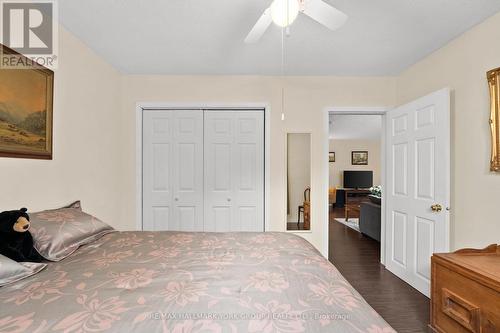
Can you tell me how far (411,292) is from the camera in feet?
8.38

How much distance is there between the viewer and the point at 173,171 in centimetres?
326

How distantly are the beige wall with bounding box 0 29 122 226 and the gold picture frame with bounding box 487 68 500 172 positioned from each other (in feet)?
11.6

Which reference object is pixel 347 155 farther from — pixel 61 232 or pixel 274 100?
pixel 61 232

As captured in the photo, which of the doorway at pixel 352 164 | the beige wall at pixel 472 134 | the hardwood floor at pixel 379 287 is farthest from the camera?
the doorway at pixel 352 164

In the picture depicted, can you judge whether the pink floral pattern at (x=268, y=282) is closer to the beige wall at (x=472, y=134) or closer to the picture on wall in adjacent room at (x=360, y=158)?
the beige wall at (x=472, y=134)

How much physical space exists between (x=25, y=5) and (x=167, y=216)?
7.95ft

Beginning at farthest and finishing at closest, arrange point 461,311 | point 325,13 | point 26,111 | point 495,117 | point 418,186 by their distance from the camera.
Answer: point 418,186 → point 495,117 → point 26,111 → point 461,311 → point 325,13

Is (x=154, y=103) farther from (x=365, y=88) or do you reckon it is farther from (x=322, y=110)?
(x=365, y=88)

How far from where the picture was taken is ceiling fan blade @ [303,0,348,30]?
1.33 meters

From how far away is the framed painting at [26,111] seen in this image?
1607 millimetres

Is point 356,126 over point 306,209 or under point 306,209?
over

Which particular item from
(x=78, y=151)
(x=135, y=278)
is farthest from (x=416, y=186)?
(x=78, y=151)

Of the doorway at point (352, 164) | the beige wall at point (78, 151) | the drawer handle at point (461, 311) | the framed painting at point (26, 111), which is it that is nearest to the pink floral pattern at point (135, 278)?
the beige wall at point (78, 151)

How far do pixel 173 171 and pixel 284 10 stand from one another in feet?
8.03
